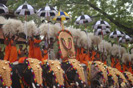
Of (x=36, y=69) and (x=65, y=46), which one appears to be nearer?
Result: (x=36, y=69)

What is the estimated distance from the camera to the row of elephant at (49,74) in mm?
5992

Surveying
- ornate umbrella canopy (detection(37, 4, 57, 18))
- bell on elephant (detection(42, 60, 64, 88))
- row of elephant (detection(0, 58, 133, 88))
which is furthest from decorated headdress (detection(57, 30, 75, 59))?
bell on elephant (detection(42, 60, 64, 88))

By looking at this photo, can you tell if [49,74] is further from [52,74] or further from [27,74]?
[27,74]

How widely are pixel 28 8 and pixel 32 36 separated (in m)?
1.03

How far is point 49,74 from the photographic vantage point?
6699 millimetres

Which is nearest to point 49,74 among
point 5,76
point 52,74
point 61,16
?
point 52,74

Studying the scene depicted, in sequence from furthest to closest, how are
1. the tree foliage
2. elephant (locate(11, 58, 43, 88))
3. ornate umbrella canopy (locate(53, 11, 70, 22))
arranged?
the tree foliage < ornate umbrella canopy (locate(53, 11, 70, 22)) < elephant (locate(11, 58, 43, 88))

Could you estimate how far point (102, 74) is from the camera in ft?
26.6

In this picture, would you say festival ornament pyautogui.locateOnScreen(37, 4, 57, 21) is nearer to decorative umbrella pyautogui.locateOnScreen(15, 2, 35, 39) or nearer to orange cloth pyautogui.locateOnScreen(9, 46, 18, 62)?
decorative umbrella pyautogui.locateOnScreen(15, 2, 35, 39)

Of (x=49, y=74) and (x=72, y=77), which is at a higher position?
(x=49, y=74)

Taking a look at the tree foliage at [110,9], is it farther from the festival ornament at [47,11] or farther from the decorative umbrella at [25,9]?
the decorative umbrella at [25,9]

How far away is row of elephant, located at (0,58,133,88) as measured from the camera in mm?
5992

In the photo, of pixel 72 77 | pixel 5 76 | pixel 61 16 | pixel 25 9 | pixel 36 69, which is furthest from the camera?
pixel 61 16

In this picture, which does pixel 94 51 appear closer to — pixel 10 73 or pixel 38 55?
pixel 38 55
